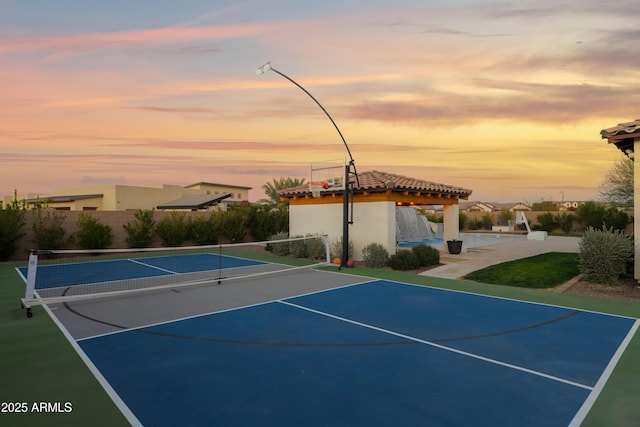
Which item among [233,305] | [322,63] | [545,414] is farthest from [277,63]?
[545,414]

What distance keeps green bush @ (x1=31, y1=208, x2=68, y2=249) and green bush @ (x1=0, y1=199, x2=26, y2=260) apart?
716mm

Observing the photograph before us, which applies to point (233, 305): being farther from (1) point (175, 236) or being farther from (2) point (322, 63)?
(1) point (175, 236)

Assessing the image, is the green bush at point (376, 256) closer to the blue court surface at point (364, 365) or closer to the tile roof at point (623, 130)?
the blue court surface at point (364, 365)

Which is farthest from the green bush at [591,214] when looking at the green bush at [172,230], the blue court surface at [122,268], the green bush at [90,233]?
the green bush at [90,233]

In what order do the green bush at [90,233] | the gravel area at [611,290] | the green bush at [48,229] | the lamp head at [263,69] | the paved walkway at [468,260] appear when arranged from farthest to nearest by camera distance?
the green bush at [90,233] < the green bush at [48,229] < the paved walkway at [468,260] < the lamp head at [263,69] < the gravel area at [611,290]

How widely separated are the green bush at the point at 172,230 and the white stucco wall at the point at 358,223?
8.53 m

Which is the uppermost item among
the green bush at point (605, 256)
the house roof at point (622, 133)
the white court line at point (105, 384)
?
the house roof at point (622, 133)

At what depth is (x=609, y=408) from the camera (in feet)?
16.4

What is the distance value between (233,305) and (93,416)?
5.67 m

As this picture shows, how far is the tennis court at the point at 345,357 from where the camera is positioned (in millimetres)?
4887

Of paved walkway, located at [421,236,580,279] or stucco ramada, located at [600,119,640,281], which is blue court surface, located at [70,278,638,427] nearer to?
stucco ramada, located at [600,119,640,281]

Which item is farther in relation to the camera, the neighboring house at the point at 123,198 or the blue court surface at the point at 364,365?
the neighboring house at the point at 123,198

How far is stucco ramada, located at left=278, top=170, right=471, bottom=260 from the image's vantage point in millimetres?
18828

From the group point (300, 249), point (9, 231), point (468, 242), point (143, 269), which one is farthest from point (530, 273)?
point (9, 231)
